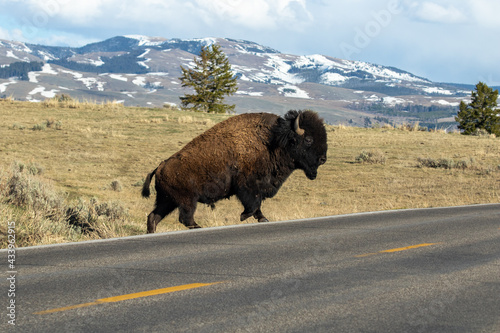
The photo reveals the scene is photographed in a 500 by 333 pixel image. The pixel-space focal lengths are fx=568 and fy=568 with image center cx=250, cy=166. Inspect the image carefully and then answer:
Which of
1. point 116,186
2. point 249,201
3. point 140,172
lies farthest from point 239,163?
point 140,172

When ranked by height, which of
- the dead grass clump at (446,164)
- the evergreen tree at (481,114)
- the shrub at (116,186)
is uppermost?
the evergreen tree at (481,114)

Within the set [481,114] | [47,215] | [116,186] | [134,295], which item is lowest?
[116,186]

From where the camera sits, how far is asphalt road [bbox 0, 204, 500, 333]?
14.3 feet

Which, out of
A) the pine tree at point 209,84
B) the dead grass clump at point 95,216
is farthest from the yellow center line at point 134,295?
the pine tree at point 209,84

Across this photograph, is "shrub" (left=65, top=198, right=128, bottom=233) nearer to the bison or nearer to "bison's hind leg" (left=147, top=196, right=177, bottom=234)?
"bison's hind leg" (left=147, top=196, right=177, bottom=234)

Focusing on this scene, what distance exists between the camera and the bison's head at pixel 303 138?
402 inches

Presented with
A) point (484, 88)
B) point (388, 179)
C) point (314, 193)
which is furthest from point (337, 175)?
point (484, 88)

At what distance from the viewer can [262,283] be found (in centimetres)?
552

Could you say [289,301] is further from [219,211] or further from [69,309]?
[219,211]

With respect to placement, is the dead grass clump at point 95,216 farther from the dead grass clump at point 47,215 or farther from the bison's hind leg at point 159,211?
the bison's hind leg at point 159,211

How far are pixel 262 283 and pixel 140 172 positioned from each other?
16696 millimetres

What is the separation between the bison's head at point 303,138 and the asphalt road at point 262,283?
191 centimetres

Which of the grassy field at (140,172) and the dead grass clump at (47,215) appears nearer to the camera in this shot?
the dead grass clump at (47,215)

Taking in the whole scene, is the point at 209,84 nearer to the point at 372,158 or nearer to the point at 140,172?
the point at 372,158
